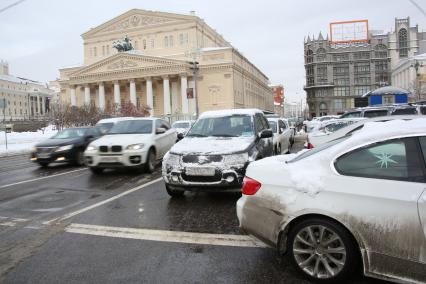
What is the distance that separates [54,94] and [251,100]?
324ft

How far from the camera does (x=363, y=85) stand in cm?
10656

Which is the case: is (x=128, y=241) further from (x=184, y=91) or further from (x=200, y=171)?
(x=184, y=91)

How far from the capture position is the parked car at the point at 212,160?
21.4ft

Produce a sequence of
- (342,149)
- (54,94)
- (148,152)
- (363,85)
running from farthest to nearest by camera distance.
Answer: (54,94) < (363,85) < (148,152) < (342,149)

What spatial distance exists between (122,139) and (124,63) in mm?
65734

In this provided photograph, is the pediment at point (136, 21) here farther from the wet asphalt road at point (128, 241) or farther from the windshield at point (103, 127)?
the wet asphalt road at point (128, 241)

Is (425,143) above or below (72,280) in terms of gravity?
above

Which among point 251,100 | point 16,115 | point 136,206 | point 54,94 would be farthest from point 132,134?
point 54,94

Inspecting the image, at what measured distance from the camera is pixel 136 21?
82062 millimetres

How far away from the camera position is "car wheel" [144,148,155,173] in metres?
11.0

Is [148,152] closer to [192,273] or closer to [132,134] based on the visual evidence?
[132,134]

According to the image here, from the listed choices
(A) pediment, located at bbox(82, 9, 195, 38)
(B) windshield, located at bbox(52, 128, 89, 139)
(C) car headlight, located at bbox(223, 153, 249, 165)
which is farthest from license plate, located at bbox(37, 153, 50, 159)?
(A) pediment, located at bbox(82, 9, 195, 38)

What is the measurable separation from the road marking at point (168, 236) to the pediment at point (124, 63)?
64.5m

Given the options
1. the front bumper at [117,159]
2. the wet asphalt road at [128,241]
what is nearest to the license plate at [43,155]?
the front bumper at [117,159]
